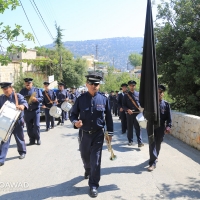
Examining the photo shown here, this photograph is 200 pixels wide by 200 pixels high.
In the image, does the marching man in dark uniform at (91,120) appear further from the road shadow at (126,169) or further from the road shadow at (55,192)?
the road shadow at (126,169)

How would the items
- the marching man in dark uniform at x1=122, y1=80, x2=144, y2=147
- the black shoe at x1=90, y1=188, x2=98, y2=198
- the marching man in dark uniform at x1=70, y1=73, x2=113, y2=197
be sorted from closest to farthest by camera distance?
1. the black shoe at x1=90, y1=188, x2=98, y2=198
2. the marching man in dark uniform at x1=70, y1=73, x2=113, y2=197
3. the marching man in dark uniform at x1=122, y1=80, x2=144, y2=147

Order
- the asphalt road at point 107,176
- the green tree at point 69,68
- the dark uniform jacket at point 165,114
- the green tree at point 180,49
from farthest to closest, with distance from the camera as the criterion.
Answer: the green tree at point 69,68 < the green tree at point 180,49 < the dark uniform jacket at point 165,114 < the asphalt road at point 107,176

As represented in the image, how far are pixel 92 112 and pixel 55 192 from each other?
1538 millimetres

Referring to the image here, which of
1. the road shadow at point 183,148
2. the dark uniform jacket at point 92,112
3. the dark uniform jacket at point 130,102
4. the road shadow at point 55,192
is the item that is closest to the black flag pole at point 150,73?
the dark uniform jacket at point 92,112

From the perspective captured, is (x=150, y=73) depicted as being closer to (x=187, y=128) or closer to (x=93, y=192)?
(x=93, y=192)

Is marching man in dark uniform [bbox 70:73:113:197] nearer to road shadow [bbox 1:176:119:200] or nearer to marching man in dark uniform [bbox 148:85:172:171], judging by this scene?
road shadow [bbox 1:176:119:200]

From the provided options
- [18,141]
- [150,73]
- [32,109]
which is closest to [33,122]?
[32,109]

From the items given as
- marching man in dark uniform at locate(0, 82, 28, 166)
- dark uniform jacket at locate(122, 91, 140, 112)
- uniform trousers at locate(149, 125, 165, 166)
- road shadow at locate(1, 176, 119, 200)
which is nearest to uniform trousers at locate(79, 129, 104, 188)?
road shadow at locate(1, 176, 119, 200)

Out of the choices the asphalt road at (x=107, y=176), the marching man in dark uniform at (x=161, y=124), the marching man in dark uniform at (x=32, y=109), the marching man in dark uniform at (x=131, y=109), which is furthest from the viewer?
the marching man in dark uniform at (x=131, y=109)

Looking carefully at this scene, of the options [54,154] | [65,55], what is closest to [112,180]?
[54,154]

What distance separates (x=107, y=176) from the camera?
18.1 ft

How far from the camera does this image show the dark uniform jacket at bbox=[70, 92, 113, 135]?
485 cm

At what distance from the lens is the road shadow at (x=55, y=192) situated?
459 cm

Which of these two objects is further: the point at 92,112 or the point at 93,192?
the point at 92,112
